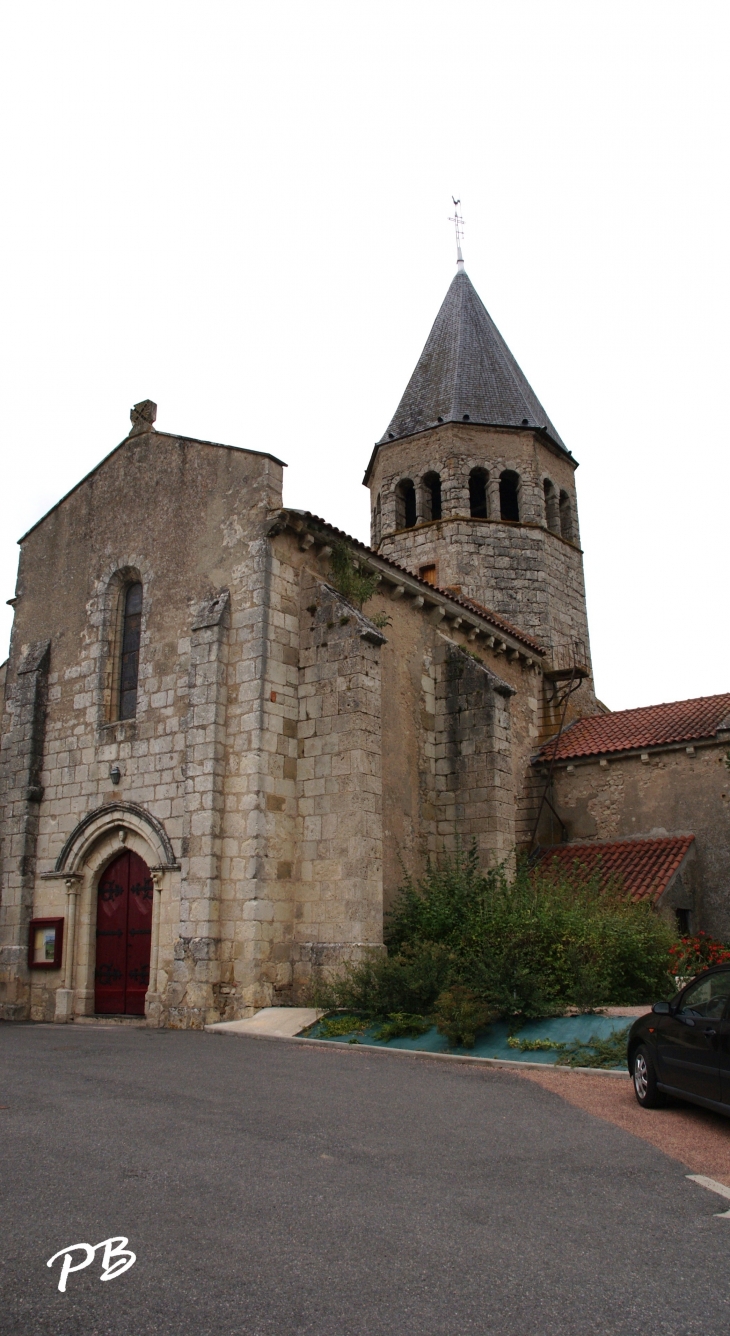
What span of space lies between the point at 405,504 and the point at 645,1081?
18.7m

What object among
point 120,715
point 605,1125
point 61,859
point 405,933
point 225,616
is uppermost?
point 225,616

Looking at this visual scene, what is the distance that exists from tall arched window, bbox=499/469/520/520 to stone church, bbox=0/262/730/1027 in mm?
4450

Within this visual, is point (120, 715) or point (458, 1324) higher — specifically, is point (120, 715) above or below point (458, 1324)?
above

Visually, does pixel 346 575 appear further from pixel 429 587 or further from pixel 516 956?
pixel 516 956

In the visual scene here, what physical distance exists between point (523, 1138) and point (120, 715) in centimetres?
1078

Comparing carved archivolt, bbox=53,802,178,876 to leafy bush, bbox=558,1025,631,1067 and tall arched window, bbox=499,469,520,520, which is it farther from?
tall arched window, bbox=499,469,520,520

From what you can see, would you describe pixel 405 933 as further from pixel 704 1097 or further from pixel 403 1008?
pixel 704 1097

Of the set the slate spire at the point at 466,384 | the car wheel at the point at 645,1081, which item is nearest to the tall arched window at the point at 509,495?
the slate spire at the point at 466,384

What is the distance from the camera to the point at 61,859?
14953 millimetres

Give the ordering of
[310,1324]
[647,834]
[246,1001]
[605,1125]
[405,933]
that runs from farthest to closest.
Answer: [647,834] → [405,933] → [246,1001] → [605,1125] → [310,1324]

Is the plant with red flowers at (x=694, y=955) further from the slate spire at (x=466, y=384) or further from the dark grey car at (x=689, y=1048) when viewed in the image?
the slate spire at (x=466, y=384)

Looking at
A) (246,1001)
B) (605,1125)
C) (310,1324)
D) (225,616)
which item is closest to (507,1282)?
(310,1324)

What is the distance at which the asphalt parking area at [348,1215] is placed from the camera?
3.39 meters

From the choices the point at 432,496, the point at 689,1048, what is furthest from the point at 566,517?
the point at 689,1048
